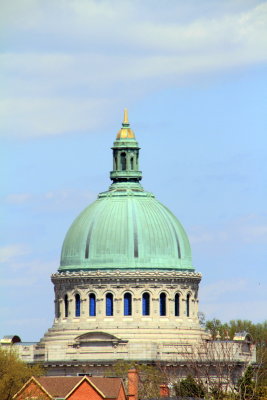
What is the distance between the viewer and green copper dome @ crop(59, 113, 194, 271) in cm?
19588

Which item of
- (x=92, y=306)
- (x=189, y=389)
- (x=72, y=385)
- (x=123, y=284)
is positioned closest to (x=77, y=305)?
(x=92, y=306)

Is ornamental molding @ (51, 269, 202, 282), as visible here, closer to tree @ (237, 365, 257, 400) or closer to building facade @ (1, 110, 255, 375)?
building facade @ (1, 110, 255, 375)

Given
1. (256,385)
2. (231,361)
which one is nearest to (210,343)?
Result: (231,361)

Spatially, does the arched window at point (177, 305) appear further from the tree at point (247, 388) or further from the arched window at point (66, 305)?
the tree at point (247, 388)

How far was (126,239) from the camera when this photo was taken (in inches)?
7726

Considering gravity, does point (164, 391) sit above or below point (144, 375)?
below

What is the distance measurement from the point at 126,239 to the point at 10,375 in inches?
1566

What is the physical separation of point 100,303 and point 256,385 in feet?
113

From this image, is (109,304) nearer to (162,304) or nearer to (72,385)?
(162,304)

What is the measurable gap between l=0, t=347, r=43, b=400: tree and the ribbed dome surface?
31090mm

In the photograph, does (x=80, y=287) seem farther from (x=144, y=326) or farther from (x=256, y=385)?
(x=256, y=385)

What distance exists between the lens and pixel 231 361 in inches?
7402

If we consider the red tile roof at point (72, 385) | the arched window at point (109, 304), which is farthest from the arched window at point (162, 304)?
the red tile roof at point (72, 385)

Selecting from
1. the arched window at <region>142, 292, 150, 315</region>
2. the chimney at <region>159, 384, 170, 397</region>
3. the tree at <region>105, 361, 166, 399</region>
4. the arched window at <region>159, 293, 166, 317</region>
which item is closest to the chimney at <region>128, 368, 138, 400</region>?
the chimney at <region>159, 384, 170, 397</region>
